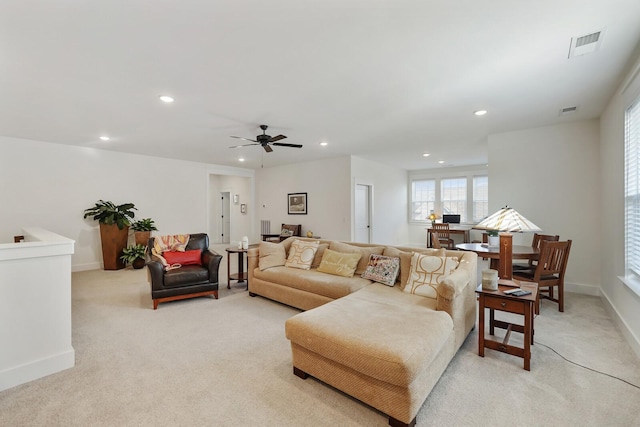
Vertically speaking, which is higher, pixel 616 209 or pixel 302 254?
pixel 616 209

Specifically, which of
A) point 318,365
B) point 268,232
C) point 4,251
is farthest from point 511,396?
point 268,232

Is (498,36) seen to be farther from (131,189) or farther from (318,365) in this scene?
(131,189)

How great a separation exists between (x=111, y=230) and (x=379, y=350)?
6.23 metres

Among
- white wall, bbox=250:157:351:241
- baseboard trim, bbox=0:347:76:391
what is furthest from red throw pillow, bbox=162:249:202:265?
white wall, bbox=250:157:351:241

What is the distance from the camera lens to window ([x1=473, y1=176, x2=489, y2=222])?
8375mm

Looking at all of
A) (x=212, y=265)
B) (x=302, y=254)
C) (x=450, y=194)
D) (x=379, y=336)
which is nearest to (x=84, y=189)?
(x=212, y=265)

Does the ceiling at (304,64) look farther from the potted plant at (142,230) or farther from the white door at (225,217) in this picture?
the white door at (225,217)

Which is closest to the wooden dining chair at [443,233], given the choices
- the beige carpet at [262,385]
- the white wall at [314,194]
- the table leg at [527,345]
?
the white wall at [314,194]

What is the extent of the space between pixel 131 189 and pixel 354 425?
682 centimetres

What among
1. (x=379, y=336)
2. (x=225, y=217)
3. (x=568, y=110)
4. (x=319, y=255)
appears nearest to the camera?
(x=379, y=336)

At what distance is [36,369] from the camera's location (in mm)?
2176

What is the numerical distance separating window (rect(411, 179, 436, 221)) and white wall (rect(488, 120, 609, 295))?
441 centimetres

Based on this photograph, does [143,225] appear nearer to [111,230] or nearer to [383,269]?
[111,230]

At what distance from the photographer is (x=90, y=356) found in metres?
2.46
